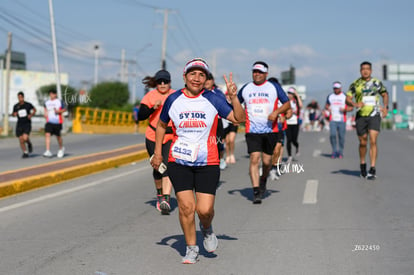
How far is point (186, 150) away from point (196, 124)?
234 millimetres

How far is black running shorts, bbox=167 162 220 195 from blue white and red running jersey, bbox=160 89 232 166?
0.16 ft

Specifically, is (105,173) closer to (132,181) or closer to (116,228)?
(132,181)

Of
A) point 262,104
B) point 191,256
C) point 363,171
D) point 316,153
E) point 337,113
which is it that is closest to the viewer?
point 191,256

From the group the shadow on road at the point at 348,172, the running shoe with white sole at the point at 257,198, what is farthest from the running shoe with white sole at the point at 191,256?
the shadow on road at the point at 348,172

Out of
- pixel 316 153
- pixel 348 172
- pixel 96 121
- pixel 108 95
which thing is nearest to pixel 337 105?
pixel 316 153

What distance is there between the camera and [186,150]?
5.51 m

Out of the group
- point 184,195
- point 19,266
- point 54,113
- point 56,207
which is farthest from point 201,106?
point 54,113

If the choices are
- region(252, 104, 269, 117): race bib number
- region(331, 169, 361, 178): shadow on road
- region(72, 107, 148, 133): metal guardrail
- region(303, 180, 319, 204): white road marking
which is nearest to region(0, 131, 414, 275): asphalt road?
region(303, 180, 319, 204): white road marking

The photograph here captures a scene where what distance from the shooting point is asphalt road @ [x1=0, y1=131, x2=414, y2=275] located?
5.33m

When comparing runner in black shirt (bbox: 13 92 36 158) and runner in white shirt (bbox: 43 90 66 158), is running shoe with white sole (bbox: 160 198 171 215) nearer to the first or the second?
runner in white shirt (bbox: 43 90 66 158)

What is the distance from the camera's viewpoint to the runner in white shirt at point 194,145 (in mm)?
5484

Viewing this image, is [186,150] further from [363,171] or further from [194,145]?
[363,171]

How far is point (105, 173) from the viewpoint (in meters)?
13.8

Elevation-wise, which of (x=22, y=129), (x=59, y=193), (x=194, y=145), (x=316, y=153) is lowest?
(x=59, y=193)
